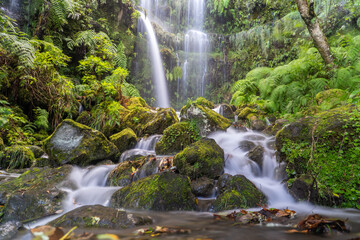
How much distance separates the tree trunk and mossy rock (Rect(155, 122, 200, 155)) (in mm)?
4171

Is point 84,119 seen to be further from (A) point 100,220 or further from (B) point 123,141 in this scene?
(A) point 100,220

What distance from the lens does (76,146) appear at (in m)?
4.79

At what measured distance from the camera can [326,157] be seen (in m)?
2.70

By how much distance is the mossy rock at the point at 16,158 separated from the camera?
4617mm

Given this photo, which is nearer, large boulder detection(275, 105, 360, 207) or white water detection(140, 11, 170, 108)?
large boulder detection(275, 105, 360, 207)

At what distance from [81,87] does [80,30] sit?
11.8ft

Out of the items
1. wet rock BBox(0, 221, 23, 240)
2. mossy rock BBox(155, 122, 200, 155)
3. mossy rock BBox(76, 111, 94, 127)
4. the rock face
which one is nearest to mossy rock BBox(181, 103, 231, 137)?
mossy rock BBox(155, 122, 200, 155)

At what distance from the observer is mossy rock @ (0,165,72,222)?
2.37 metres

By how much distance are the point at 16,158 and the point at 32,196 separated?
9.22 ft

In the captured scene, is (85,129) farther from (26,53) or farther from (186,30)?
(186,30)

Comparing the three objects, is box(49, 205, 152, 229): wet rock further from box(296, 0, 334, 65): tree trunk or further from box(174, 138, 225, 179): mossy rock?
box(296, 0, 334, 65): tree trunk

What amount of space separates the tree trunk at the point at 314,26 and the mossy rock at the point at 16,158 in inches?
307

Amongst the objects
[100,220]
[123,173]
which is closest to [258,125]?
[123,173]

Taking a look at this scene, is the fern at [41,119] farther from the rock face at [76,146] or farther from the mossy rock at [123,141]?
the mossy rock at [123,141]
